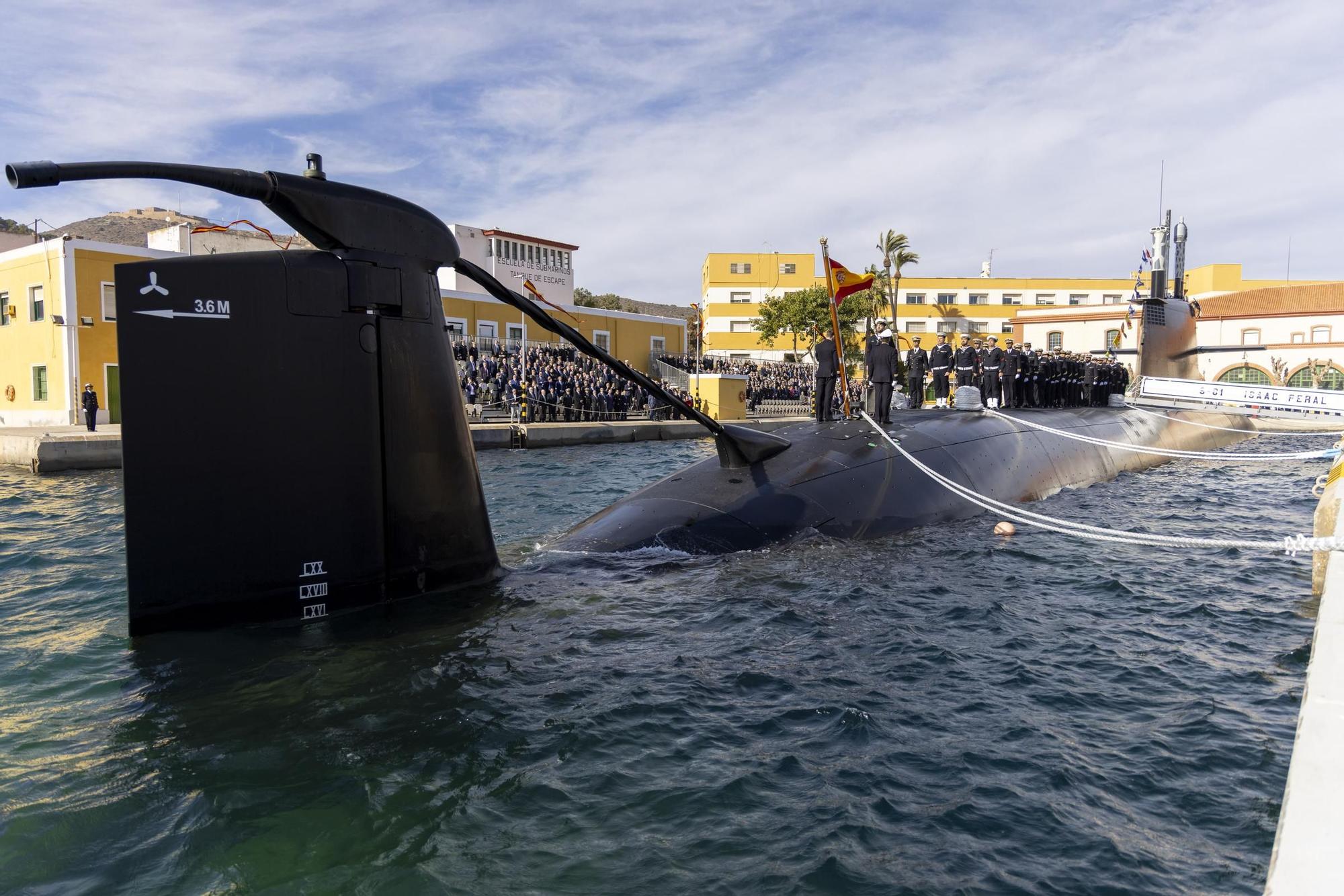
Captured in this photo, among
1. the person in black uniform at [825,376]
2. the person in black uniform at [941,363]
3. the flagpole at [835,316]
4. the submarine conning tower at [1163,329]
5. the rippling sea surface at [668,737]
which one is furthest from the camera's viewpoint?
the person in black uniform at [941,363]

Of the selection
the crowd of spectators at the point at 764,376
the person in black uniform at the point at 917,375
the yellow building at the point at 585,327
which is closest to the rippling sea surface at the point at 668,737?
the person in black uniform at the point at 917,375

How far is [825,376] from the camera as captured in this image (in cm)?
1407

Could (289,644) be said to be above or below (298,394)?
below

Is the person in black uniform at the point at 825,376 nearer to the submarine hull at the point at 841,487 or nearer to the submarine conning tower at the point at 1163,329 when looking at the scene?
the submarine hull at the point at 841,487

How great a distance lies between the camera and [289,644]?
5.42 metres

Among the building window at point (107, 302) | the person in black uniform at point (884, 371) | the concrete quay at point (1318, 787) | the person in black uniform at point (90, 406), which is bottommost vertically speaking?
the concrete quay at point (1318, 787)

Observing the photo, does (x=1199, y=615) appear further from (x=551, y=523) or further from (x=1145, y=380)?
(x=1145, y=380)

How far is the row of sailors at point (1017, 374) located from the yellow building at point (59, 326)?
2283cm

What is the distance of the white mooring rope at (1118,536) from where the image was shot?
4922mm

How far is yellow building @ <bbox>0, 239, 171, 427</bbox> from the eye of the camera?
2695 centimetres

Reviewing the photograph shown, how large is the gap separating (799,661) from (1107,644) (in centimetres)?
241

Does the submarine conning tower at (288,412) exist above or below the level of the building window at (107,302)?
below

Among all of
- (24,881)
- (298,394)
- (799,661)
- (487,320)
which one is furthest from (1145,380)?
(487,320)

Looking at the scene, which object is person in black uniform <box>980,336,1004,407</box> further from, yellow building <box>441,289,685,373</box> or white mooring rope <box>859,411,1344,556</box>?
yellow building <box>441,289,685,373</box>
